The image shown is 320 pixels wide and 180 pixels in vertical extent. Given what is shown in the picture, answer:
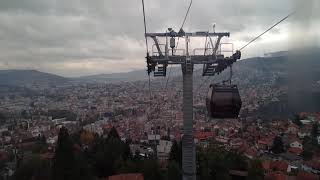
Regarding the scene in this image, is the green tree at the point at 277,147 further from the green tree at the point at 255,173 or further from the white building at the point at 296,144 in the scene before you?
the green tree at the point at 255,173

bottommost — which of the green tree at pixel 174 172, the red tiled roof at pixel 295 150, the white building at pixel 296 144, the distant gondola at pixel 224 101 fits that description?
the red tiled roof at pixel 295 150

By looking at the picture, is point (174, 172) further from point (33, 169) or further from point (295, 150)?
point (295, 150)

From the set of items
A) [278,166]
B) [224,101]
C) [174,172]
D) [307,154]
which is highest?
[224,101]

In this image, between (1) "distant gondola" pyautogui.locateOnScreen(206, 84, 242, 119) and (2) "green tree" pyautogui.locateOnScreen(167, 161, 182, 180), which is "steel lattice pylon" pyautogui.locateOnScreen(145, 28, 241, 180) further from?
(2) "green tree" pyautogui.locateOnScreen(167, 161, 182, 180)

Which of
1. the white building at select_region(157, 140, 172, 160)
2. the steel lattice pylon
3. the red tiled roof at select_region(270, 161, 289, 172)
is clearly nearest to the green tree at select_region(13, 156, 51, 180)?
the white building at select_region(157, 140, 172, 160)

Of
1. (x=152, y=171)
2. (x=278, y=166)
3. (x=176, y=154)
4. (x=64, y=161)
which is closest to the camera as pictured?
(x=64, y=161)

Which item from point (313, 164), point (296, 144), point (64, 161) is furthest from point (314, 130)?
point (64, 161)

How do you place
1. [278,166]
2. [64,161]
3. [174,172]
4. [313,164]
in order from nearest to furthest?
[174,172], [64,161], [278,166], [313,164]

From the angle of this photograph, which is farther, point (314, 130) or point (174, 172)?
point (314, 130)

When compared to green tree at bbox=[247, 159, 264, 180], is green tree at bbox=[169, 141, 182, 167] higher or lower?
higher

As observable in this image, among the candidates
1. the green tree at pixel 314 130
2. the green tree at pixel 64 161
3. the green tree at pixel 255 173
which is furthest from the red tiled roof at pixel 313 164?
the green tree at pixel 64 161
